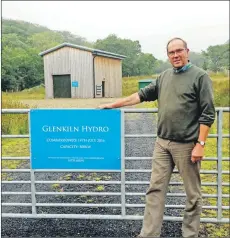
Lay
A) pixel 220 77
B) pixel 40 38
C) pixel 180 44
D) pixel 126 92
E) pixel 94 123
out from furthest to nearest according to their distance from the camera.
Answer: pixel 40 38, pixel 220 77, pixel 126 92, pixel 94 123, pixel 180 44

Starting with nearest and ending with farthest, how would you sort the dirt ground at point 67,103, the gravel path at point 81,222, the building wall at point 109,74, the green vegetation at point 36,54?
the gravel path at point 81,222
the dirt ground at point 67,103
the building wall at point 109,74
the green vegetation at point 36,54

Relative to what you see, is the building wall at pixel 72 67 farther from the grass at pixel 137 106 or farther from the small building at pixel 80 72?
the grass at pixel 137 106

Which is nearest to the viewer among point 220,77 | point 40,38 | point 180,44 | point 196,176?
point 180,44

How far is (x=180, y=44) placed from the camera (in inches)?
71.6

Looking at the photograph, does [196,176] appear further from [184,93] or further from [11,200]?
[11,200]

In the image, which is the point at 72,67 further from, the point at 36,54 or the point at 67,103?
the point at 36,54

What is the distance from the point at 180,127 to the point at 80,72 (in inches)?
48.1

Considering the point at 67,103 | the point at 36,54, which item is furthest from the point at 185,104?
the point at 36,54

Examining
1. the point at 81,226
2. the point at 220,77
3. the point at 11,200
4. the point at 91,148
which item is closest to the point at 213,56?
the point at 220,77

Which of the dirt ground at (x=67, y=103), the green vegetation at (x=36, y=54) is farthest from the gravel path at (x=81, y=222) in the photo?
the green vegetation at (x=36, y=54)

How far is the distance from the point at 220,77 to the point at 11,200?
2110 mm

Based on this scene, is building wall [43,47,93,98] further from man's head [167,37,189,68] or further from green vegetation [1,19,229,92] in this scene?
man's head [167,37,189,68]

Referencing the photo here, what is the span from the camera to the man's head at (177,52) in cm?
182

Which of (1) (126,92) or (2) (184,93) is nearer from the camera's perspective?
(2) (184,93)
